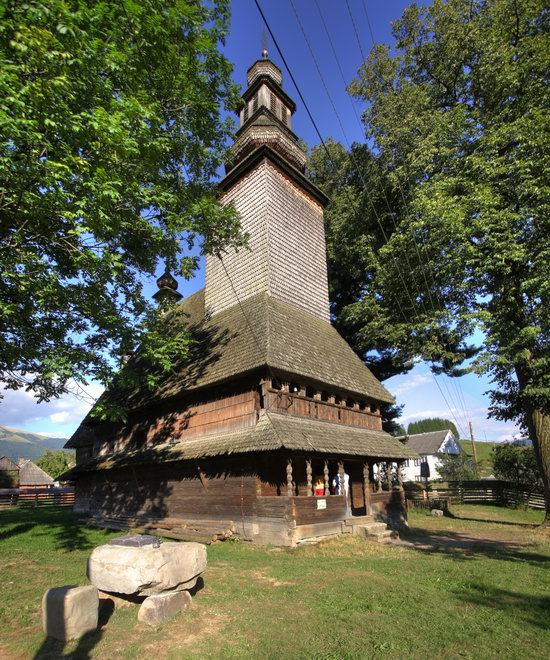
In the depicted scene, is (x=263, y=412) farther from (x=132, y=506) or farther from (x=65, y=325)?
(x=132, y=506)

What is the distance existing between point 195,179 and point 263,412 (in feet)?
25.5

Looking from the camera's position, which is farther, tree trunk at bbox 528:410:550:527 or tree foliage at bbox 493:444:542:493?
tree foliage at bbox 493:444:542:493

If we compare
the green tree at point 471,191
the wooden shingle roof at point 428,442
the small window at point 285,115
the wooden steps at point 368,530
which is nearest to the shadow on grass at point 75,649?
the wooden steps at point 368,530

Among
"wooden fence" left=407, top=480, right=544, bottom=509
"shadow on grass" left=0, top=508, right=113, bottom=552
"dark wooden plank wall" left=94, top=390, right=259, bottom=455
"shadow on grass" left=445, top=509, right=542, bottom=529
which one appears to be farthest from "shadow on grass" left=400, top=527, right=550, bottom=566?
"wooden fence" left=407, top=480, right=544, bottom=509

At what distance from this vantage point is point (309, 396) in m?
14.7

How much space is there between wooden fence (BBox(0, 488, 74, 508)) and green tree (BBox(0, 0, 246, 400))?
24509 millimetres

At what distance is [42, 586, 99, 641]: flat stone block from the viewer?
16.5ft

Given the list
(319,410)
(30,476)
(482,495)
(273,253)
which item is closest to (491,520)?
(482,495)

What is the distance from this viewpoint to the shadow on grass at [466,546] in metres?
10.3

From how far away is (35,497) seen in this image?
2988cm

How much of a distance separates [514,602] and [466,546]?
6762 mm

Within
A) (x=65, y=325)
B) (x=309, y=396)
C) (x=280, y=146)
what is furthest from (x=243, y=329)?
(x=280, y=146)

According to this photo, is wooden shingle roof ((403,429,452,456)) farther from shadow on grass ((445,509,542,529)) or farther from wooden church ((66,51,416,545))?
wooden church ((66,51,416,545))

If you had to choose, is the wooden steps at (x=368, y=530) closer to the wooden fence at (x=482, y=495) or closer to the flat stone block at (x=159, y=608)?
the flat stone block at (x=159, y=608)
